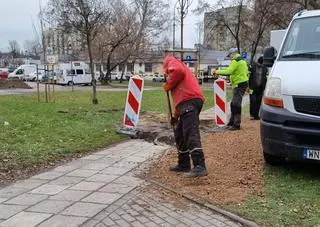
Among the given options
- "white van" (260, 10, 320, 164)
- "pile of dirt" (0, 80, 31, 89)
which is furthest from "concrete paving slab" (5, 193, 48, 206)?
"pile of dirt" (0, 80, 31, 89)

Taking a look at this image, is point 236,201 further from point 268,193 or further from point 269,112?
point 269,112

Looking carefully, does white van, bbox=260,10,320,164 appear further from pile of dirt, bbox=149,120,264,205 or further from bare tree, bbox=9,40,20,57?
bare tree, bbox=9,40,20,57

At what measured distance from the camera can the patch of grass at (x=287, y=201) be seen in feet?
16.4

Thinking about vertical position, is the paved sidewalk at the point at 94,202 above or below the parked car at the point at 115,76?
→ above

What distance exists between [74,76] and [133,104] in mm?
47440

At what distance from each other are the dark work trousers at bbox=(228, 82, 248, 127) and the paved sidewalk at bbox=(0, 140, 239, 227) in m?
4.76

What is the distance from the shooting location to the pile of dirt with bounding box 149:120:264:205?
19.4ft

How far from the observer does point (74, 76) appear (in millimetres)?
57125

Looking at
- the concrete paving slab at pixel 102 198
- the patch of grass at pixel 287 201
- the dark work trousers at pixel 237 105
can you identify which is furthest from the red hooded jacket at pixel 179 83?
the dark work trousers at pixel 237 105

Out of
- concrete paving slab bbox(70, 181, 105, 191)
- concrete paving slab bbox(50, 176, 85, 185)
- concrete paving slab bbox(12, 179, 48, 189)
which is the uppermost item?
concrete paving slab bbox(12, 179, 48, 189)

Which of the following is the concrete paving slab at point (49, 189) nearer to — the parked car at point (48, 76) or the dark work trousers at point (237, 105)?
the dark work trousers at point (237, 105)

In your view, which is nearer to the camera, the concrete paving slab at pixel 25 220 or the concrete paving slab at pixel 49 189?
the concrete paving slab at pixel 25 220

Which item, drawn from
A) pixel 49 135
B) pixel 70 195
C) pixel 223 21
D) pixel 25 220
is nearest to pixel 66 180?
pixel 70 195

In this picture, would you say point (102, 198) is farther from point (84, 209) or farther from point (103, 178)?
point (103, 178)
